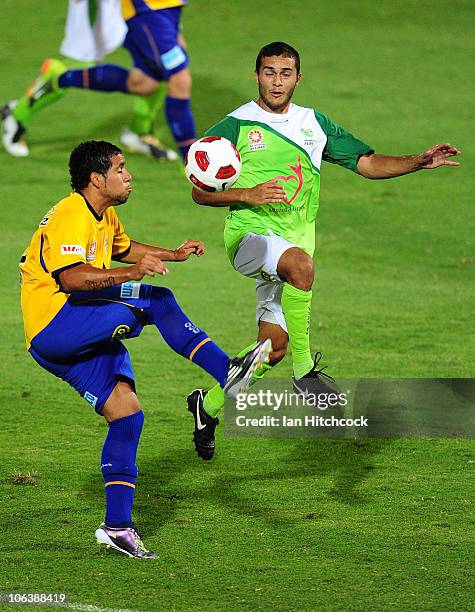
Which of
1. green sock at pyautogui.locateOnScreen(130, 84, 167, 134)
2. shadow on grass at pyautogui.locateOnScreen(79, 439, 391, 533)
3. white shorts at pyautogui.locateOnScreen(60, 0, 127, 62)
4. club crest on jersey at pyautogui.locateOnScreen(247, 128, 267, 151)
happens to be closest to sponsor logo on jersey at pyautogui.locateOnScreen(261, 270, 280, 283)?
club crest on jersey at pyautogui.locateOnScreen(247, 128, 267, 151)

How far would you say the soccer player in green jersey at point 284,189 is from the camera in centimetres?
701

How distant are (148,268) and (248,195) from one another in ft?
4.01

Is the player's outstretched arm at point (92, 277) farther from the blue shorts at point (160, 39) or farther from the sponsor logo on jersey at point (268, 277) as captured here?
the blue shorts at point (160, 39)

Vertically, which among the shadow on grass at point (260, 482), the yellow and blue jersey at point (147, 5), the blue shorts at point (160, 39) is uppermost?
the yellow and blue jersey at point (147, 5)

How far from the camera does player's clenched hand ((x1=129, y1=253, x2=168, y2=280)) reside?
5.71m

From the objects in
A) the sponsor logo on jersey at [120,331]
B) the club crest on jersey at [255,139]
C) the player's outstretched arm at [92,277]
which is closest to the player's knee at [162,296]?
the sponsor logo on jersey at [120,331]

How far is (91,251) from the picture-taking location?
6164 millimetres

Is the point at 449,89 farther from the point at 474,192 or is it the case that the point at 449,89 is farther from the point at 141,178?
the point at 141,178

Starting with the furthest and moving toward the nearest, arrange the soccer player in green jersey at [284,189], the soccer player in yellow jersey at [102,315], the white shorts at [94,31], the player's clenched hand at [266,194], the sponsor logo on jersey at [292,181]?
the white shorts at [94,31] < the sponsor logo on jersey at [292,181] < the soccer player in green jersey at [284,189] < the player's clenched hand at [266,194] < the soccer player in yellow jersey at [102,315]

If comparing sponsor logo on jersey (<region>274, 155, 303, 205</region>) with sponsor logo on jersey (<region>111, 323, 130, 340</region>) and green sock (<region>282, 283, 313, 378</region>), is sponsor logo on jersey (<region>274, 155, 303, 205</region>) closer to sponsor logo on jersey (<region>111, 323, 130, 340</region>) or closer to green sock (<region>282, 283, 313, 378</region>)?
green sock (<region>282, 283, 313, 378</region>)

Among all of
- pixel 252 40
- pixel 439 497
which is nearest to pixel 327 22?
pixel 252 40

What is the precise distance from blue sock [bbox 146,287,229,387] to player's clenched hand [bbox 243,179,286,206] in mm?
761

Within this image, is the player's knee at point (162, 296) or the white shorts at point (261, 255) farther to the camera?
the white shorts at point (261, 255)

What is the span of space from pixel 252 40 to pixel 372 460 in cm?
1344
